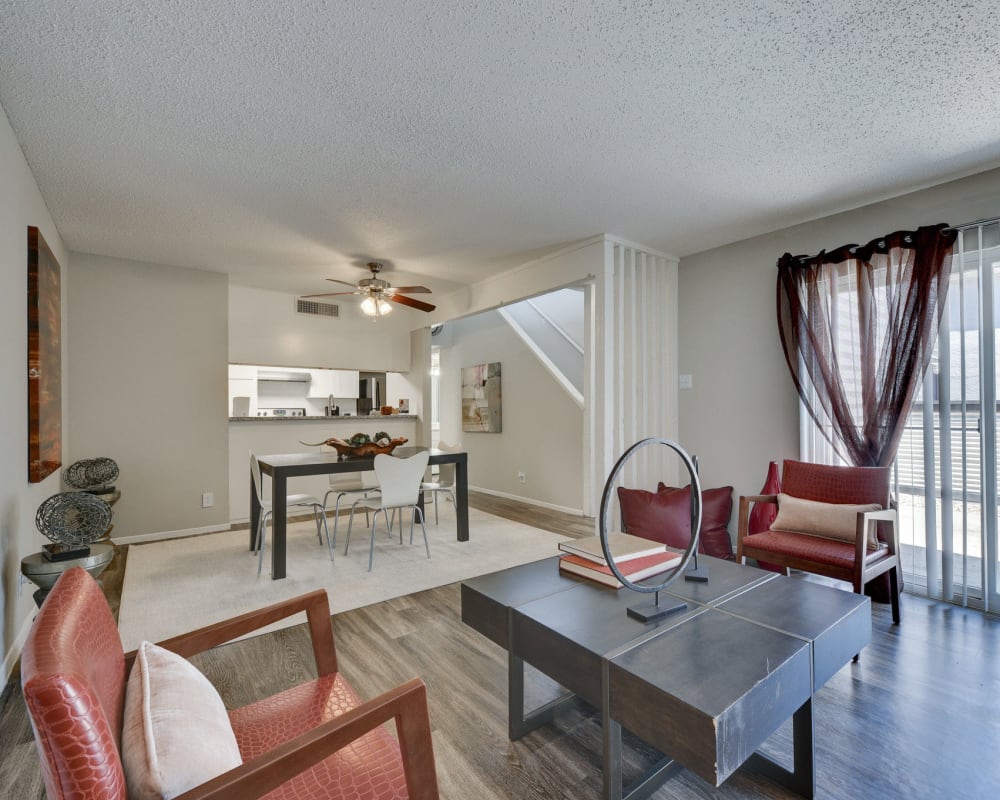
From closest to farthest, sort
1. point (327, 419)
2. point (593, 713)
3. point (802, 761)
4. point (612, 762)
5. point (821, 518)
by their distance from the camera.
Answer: point (612, 762) < point (802, 761) < point (593, 713) < point (821, 518) < point (327, 419)

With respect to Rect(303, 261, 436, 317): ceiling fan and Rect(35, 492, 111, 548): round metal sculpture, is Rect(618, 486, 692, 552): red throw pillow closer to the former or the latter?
Rect(303, 261, 436, 317): ceiling fan

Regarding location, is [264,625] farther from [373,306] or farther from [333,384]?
[333,384]

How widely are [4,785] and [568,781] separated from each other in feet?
5.50

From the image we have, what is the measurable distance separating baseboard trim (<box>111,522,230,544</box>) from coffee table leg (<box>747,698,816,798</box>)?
4.64 metres

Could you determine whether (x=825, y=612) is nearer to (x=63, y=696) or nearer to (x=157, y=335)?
(x=63, y=696)

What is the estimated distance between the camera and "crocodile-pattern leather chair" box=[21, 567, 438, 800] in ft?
2.11

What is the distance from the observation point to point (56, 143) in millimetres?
2412

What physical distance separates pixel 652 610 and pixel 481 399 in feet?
16.7

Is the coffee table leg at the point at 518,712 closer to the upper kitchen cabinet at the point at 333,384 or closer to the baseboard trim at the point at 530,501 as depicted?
the baseboard trim at the point at 530,501

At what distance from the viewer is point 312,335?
18.5 feet

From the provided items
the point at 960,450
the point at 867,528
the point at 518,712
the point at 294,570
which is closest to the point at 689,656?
the point at 518,712

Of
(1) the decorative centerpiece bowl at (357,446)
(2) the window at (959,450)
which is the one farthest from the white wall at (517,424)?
(2) the window at (959,450)

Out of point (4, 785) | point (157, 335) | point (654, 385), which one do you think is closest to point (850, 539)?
point (654, 385)

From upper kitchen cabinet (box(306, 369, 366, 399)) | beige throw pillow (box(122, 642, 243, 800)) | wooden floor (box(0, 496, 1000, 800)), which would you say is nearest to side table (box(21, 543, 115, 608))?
wooden floor (box(0, 496, 1000, 800))
